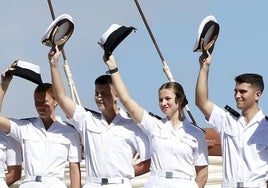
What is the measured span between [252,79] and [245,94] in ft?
0.41

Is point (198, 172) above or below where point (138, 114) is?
below

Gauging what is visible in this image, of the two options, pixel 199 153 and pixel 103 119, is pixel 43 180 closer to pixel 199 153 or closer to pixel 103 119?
pixel 103 119

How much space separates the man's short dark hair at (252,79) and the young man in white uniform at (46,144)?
132 cm

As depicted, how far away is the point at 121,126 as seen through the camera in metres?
6.59

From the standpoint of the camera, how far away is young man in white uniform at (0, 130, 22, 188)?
22.8 ft

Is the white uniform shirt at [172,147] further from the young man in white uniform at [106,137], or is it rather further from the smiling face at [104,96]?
the smiling face at [104,96]

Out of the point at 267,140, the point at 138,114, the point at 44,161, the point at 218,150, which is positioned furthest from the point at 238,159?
the point at 218,150

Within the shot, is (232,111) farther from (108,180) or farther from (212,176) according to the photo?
(212,176)

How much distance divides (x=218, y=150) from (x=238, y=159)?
2390mm

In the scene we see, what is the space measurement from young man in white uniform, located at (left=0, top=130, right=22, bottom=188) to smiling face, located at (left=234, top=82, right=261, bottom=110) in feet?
5.84

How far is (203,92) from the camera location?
256 inches

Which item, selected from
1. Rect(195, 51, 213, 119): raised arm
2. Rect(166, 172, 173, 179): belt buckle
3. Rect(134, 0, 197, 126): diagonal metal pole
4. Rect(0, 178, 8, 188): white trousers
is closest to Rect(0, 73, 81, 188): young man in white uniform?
Rect(0, 178, 8, 188): white trousers

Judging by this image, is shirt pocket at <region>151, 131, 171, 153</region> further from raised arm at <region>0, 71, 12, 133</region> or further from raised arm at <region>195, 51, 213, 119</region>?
raised arm at <region>0, 71, 12, 133</region>

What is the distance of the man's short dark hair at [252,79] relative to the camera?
6.36 metres
